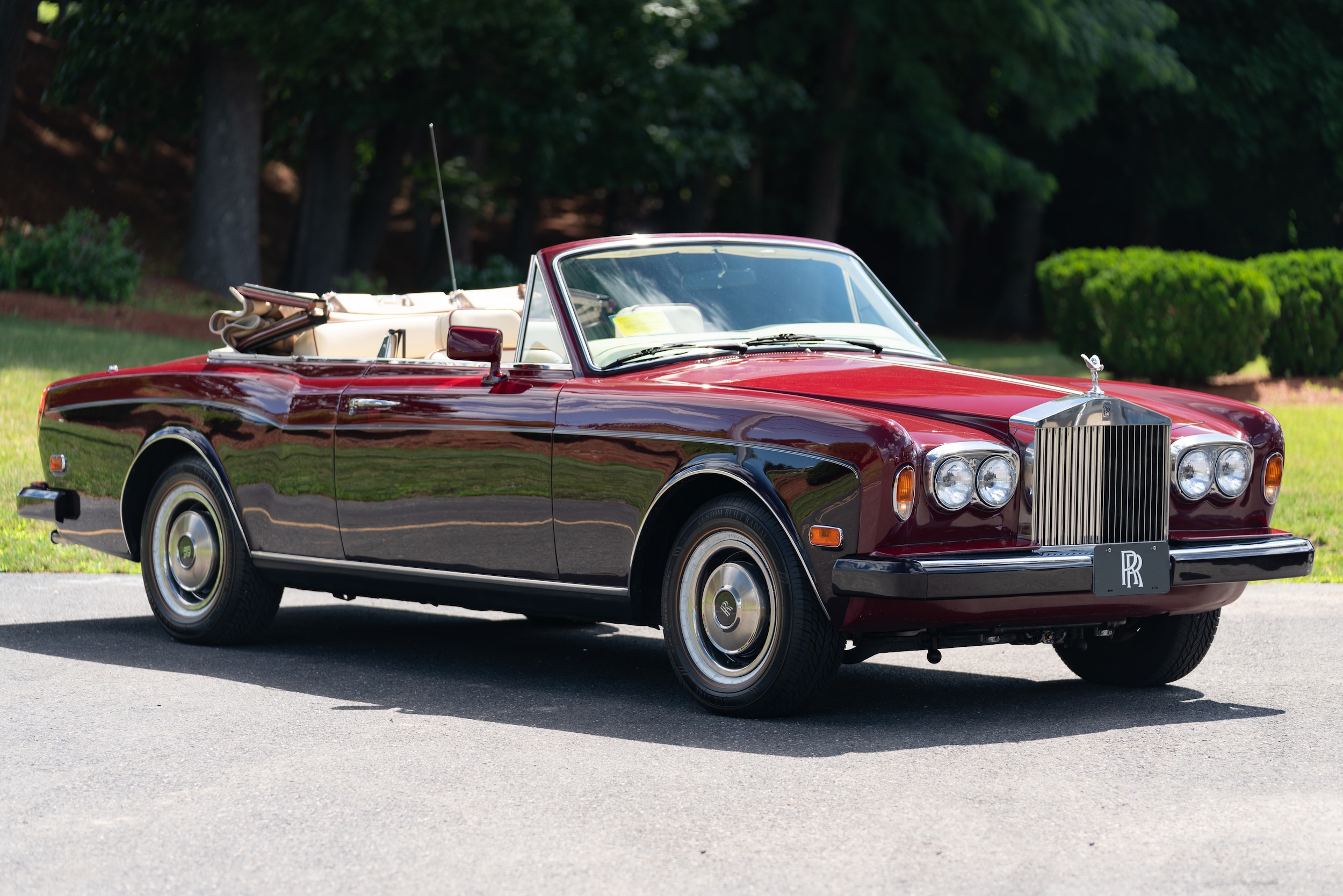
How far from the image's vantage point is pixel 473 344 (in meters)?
6.83

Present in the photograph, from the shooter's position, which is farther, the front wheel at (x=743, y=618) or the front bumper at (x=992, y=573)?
the front wheel at (x=743, y=618)

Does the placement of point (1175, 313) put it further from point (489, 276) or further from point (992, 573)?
point (992, 573)

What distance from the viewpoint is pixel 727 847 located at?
463cm

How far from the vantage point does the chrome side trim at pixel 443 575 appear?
6672 millimetres

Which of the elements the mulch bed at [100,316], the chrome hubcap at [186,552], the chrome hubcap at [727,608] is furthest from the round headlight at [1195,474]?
the mulch bed at [100,316]

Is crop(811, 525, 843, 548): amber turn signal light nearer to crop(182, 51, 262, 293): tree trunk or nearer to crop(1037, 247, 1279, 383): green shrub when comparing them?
crop(1037, 247, 1279, 383): green shrub

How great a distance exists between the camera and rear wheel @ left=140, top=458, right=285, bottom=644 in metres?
8.00

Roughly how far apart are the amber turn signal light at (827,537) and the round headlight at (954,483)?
0.33 meters

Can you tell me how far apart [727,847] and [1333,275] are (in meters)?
19.0

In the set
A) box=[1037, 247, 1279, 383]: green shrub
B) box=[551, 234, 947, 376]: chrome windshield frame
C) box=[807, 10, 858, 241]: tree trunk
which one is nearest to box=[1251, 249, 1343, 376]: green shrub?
box=[1037, 247, 1279, 383]: green shrub

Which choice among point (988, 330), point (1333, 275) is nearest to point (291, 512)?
point (1333, 275)

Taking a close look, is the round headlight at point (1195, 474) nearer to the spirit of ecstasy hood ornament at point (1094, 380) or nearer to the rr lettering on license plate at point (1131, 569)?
the rr lettering on license plate at point (1131, 569)

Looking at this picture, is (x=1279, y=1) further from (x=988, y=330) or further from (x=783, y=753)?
(x=783, y=753)

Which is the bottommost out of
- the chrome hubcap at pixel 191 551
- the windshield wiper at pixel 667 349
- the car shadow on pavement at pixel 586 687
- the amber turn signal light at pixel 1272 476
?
the car shadow on pavement at pixel 586 687
